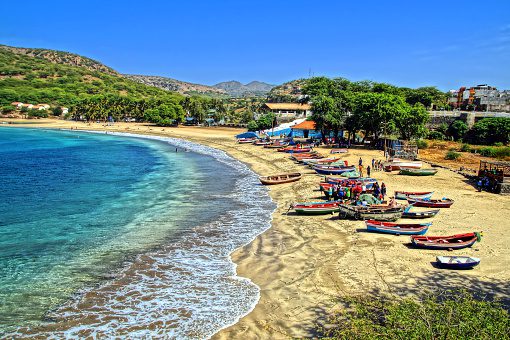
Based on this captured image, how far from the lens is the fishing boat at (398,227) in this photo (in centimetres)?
1955

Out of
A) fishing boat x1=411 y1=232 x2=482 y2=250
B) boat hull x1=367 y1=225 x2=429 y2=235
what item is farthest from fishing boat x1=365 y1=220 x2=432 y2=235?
fishing boat x1=411 y1=232 x2=482 y2=250

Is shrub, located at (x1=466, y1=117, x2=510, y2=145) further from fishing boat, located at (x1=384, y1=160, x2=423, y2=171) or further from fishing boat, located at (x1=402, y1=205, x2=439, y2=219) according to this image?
fishing boat, located at (x1=402, y1=205, x2=439, y2=219)

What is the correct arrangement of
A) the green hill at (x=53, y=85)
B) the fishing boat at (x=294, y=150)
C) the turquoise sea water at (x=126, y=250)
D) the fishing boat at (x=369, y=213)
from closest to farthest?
1. the turquoise sea water at (x=126, y=250)
2. the fishing boat at (x=369, y=213)
3. the fishing boat at (x=294, y=150)
4. the green hill at (x=53, y=85)

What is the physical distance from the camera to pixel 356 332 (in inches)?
338

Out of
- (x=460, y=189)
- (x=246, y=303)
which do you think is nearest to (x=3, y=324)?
(x=246, y=303)

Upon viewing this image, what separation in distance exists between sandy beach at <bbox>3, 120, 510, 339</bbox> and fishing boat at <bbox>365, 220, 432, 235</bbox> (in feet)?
1.18

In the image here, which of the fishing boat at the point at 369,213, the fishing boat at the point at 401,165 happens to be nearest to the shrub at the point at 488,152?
the fishing boat at the point at 401,165

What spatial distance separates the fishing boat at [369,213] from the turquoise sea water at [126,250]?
16.5 feet

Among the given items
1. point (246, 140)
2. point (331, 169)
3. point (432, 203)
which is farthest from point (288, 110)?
point (432, 203)

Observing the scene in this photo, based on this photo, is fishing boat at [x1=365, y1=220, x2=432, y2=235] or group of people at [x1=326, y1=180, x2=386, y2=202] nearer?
fishing boat at [x1=365, y1=220, x2=432, y2=235]

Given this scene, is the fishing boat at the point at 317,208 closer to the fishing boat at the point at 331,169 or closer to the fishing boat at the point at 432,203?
the fishing boat at the point at 432,203

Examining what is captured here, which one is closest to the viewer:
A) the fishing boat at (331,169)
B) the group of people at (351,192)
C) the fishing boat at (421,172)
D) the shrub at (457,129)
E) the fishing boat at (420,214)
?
the fishing boat at (420,214)

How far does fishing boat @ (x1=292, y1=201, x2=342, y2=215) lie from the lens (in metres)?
24.1

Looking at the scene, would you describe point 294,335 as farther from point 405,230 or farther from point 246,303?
point 405,230
